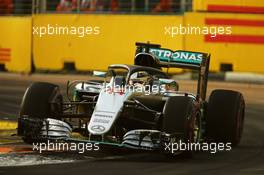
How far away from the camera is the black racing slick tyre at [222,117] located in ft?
33.6

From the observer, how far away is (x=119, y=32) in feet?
67.6

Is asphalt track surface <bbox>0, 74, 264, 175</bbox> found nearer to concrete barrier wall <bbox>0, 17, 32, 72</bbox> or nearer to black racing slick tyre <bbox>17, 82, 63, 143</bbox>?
black racing slick tyre <bbox>17, 82, 63, 143</bbox>

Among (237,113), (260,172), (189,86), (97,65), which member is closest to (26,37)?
(97,65)

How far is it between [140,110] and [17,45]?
12.8m

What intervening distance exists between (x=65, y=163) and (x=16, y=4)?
15015 mm

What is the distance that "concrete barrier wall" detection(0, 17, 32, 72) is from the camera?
71.1ft

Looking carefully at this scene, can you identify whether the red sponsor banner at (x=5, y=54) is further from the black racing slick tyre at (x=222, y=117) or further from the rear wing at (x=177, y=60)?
the black racing slick tyre at (x=222, y=117)

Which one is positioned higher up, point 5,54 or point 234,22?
point 234,22

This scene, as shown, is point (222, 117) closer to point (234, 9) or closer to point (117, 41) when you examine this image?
point (234, 9)

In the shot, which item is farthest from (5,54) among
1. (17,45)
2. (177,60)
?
(177,60)

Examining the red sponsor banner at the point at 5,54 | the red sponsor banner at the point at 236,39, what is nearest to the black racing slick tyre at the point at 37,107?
the red sponsor banner at the point at 236,39

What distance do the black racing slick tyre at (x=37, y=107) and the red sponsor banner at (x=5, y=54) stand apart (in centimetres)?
1210

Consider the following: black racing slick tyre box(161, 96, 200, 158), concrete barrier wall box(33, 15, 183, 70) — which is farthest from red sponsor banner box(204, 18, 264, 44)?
black racing slick tyre box(161, 96, 200, 158)

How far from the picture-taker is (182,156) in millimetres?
9227
